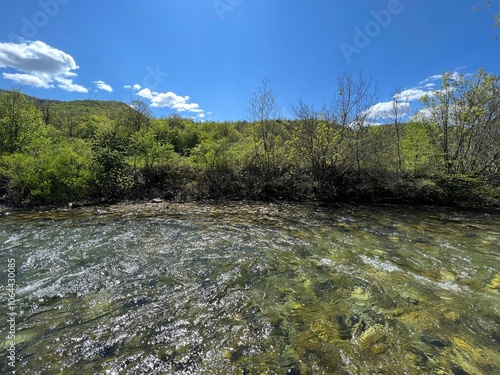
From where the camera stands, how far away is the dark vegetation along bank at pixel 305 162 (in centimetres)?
1238

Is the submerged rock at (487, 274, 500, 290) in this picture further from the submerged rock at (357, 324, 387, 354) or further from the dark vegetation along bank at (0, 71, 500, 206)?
the dark vegetation along bank at (0, 71, 500, 206)

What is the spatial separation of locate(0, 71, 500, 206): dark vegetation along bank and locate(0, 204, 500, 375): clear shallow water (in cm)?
510

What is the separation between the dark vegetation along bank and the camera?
12383mm

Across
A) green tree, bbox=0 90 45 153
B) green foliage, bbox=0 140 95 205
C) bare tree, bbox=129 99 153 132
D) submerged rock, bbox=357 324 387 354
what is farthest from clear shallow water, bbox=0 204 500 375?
bare tree, bbox=129 99 153 132

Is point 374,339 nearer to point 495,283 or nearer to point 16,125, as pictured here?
point 495,283

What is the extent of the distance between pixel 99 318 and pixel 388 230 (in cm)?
819

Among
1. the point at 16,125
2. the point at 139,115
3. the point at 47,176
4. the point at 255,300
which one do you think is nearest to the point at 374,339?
the point at 255,300

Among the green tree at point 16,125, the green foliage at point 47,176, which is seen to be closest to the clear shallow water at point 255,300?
the green foliage at point 47,176

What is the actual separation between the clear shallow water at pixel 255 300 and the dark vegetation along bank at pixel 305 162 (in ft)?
16.7

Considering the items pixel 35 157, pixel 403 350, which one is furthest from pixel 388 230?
pixel 35 157

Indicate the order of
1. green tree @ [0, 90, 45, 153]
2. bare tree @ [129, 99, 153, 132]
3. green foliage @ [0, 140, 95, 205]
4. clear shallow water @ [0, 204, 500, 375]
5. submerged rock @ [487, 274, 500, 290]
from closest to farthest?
clear shallow water @ [0, 204, 500, 375], submerged rock @ [487, 274, 500, 290], green foliage @ [0, 140, 95, 205], green tree @ [0, 90, 45, 153], bare tree @ [129, 99, 153, 132]

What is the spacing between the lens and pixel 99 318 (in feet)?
12.5

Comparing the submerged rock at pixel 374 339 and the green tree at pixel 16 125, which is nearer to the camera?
the submerged rock at pixel 374 339

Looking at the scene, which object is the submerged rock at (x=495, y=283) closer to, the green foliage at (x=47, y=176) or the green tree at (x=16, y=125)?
the green foliage at (x=47, y=176)
